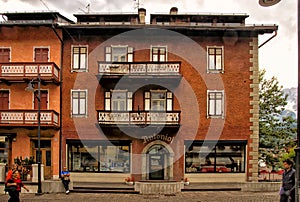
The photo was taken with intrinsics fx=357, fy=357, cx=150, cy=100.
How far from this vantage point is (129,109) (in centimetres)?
2478

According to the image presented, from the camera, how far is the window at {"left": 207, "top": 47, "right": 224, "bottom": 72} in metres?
24.9

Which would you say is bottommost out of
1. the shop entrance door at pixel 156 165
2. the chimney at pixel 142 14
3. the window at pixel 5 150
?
the shop entrance door at pixel 156 165

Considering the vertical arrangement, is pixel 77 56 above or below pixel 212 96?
above

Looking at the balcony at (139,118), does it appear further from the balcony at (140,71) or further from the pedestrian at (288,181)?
the pedestrian at (288,181)

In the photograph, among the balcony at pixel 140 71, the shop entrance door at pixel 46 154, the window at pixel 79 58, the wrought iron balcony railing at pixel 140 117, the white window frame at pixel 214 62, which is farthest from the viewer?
the window at pixel 79 58

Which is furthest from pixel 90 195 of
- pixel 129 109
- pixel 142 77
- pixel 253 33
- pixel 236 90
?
pixel 253 33

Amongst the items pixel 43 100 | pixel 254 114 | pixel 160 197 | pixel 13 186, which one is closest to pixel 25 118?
pixel 43 100

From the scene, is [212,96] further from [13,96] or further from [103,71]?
[13,96]

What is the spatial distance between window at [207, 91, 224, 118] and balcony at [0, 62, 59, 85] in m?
10.7

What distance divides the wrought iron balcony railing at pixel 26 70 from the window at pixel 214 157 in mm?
10426

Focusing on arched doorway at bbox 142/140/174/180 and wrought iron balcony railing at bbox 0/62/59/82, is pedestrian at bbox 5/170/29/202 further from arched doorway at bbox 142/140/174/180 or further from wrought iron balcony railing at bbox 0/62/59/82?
arched doorway at bbox 142/140/174/180

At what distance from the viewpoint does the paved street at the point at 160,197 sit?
1862cm

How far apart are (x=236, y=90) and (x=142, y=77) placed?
662 centimetres

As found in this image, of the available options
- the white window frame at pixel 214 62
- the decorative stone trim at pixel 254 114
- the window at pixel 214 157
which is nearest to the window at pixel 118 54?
the white window frame at pixel 214 62
